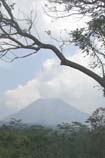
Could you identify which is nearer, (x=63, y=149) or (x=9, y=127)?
(x=63, y=149)

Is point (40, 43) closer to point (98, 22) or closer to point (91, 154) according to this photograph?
point (98, 22)

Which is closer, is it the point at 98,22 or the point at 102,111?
the point at 98,22

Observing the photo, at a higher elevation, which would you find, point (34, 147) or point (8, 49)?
point (8, 49)

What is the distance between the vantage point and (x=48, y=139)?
42.1 ft

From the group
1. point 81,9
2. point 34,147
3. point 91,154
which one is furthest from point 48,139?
point 81,9

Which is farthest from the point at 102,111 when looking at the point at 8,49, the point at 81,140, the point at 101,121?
the point at 8,49

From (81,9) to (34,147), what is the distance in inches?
172

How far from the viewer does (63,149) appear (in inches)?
507

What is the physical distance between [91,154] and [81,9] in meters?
4.34

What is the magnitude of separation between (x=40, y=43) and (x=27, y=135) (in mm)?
2781

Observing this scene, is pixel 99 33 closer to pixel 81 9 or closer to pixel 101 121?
pixel 81 9

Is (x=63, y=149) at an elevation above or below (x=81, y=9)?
below

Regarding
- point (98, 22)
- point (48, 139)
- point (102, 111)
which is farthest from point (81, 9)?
point (48, 139)

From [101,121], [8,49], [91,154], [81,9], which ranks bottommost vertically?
[91,154]
